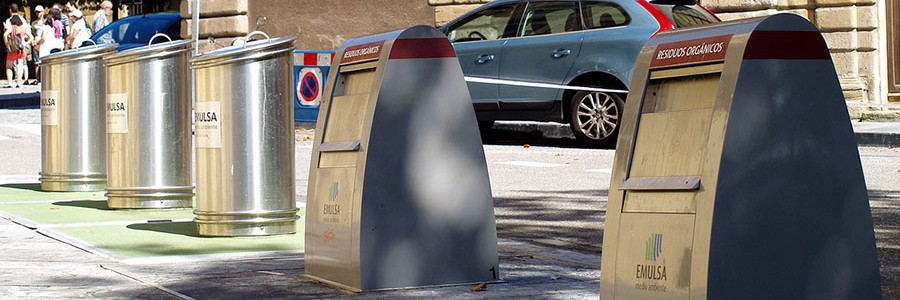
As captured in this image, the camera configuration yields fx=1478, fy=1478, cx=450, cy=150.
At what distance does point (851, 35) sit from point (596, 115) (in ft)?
16.4

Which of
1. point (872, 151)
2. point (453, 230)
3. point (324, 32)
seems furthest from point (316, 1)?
point (453, 230)

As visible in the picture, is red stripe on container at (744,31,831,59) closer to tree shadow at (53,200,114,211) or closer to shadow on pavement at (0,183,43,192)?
tree shadow at (53,200,114,211)

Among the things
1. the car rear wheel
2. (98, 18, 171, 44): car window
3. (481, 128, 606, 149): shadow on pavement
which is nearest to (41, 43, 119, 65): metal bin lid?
the car rear wheel

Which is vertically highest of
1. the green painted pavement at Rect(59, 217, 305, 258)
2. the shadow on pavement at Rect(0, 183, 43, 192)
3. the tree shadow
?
the shadow on pavement at Rect(0, 183, 43, 192)

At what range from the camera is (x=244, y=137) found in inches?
293

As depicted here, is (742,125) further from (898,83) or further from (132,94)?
(898,83)

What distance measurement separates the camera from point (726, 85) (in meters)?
3.95

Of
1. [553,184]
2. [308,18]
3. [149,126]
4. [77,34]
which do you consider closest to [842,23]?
[553,184]

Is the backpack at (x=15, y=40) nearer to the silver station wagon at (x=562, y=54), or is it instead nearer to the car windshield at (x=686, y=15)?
the silver station wagon at (x=562, y=54)

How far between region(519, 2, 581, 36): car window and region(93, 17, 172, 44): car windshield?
389 inches

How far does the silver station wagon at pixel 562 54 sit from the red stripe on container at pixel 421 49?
28.0 feet

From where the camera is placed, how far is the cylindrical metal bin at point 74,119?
33.2 feet

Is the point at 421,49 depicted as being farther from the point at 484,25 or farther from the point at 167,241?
the point at 484,25

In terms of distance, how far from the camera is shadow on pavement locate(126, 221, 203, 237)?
795 centimetres
